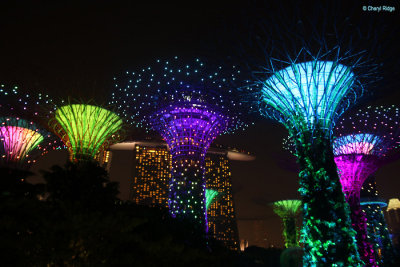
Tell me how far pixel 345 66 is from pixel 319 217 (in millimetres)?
6465

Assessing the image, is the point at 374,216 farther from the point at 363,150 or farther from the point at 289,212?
the point at 363,150

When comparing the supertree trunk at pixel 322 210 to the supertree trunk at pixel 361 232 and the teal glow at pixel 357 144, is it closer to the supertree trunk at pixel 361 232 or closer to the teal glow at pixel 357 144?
the supertree trunk at pixel 361 232

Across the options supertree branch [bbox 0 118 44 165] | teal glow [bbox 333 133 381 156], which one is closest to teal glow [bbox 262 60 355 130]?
teal glow [bbox 333 133 381 156]

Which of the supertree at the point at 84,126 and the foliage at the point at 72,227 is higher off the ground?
the supertree at the point at 84,126

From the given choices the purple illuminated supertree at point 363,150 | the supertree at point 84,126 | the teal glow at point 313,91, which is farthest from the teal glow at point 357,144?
the supertree at point 84,126

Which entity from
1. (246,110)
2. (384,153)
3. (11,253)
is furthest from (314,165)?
(384,153)

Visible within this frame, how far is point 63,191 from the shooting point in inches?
336

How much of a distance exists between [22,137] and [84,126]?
7.23 meters

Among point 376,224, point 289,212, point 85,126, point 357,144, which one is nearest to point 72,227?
point 85,126

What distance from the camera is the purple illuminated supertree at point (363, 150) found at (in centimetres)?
1994

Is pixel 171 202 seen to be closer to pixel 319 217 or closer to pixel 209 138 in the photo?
pixel 209 138

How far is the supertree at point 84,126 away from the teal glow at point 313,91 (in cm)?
1090

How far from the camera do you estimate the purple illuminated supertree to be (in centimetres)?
1994

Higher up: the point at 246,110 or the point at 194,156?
the point at 246,110
